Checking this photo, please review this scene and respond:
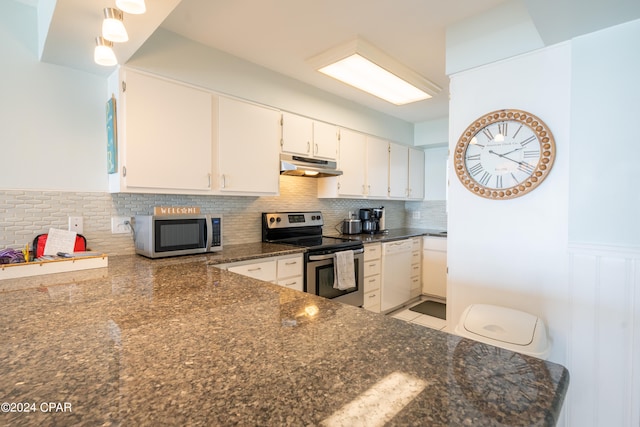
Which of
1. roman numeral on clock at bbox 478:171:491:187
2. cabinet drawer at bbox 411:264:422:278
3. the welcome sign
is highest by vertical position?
roman numeral on clock at bbox 478:171:491:187

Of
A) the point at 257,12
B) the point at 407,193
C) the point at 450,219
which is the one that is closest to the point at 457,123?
the point at 450,219

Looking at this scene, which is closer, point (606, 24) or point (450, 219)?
point (606, 24)

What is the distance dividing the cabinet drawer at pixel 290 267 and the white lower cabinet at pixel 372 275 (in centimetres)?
92

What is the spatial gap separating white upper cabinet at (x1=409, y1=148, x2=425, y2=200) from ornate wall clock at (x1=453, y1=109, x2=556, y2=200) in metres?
2.48

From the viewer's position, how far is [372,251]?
3.35 metres

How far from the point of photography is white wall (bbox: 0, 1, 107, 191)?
182 centimetres

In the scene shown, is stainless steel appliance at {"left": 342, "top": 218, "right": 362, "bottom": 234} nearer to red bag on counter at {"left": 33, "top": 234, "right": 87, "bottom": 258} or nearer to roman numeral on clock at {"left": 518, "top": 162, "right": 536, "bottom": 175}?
roman numeral on clock at {"left": 518, "top": 162, "right": 536, "bottom": 175}

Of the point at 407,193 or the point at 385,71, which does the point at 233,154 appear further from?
the point at 407,193

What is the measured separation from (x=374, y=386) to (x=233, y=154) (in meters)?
2.18

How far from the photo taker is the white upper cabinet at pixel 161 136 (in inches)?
77.3

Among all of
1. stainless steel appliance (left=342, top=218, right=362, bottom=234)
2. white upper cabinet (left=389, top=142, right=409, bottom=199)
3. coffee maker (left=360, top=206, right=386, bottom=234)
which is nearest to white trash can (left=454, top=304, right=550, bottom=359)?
stainless steel appliance (left=342, top=218, right=362, bottom=234)

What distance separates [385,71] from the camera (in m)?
2.45

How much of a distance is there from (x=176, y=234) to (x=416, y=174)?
Result: 3493mm

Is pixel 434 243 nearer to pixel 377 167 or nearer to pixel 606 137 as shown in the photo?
pixel 377 167
